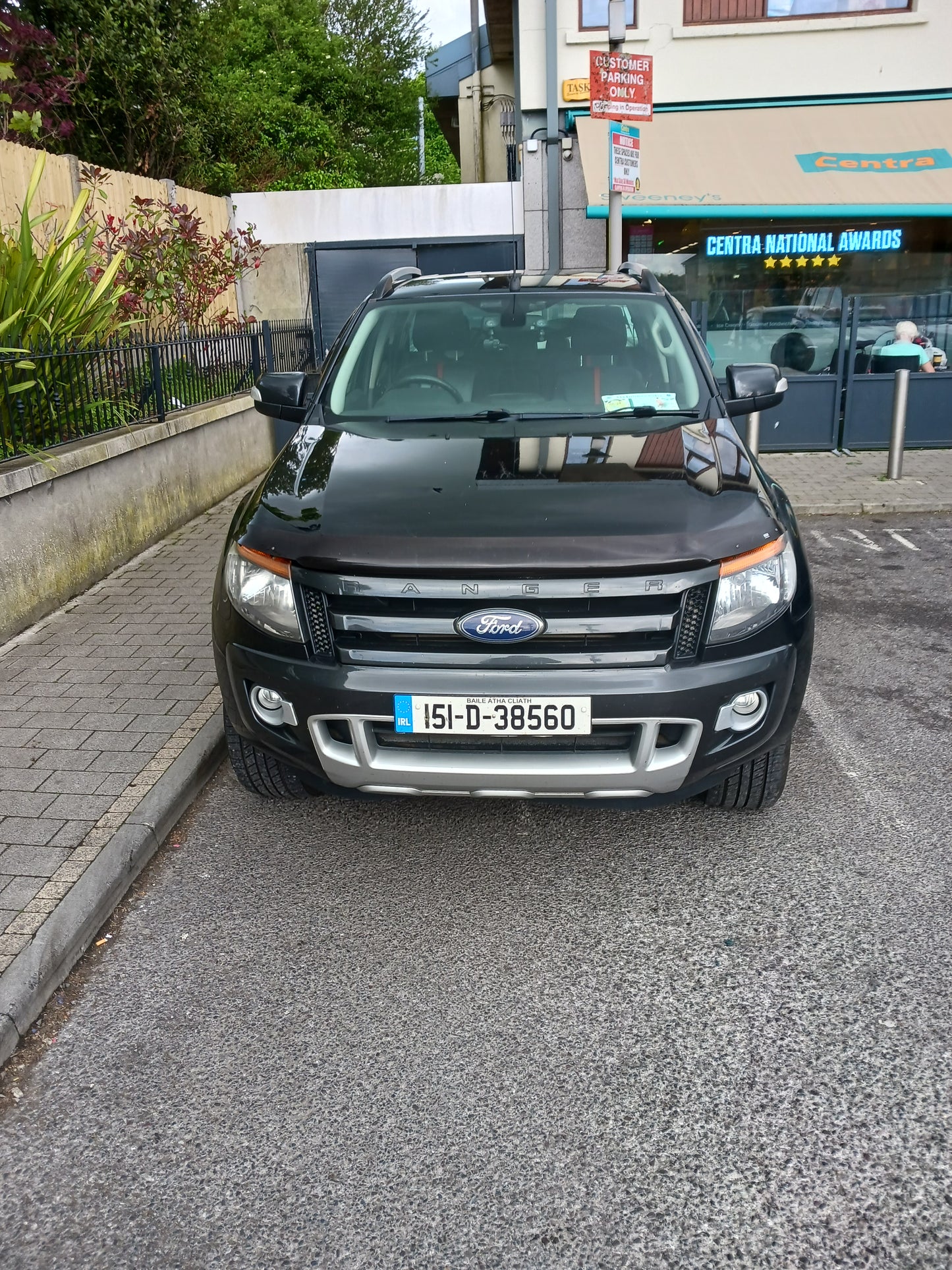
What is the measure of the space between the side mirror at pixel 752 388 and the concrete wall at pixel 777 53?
11388mm

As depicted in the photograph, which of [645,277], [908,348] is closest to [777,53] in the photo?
[908,348]

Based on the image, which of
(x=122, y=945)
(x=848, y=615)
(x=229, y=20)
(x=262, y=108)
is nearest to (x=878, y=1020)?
(x=122, y=945)

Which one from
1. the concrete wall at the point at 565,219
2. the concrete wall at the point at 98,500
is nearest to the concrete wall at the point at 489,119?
the concrete wall at the point at 565,219

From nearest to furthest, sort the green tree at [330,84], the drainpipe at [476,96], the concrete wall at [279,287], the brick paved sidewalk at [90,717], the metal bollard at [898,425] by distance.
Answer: the brick paved sidewalk at [90,717], the metal bollard at [898,425], the concrete wall at [279,287], the drainpipe at [476,96], the green tree at [330,84]

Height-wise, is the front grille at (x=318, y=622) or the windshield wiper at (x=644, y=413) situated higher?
the windshield wiper at (x=644, y=413)

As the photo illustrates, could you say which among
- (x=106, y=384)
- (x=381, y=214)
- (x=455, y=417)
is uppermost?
(x=381, y=214)

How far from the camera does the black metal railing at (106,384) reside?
241 inches

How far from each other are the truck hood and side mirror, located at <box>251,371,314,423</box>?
701 mm

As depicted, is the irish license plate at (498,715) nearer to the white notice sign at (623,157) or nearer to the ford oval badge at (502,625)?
the ford oval badge at (502,625)

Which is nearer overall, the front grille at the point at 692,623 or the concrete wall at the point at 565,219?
the front grille at the point at 692,623

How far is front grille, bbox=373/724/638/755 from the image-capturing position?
2.99m

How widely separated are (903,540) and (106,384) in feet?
19.3

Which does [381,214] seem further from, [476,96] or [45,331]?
[476,96]

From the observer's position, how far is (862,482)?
9570 millimetres
